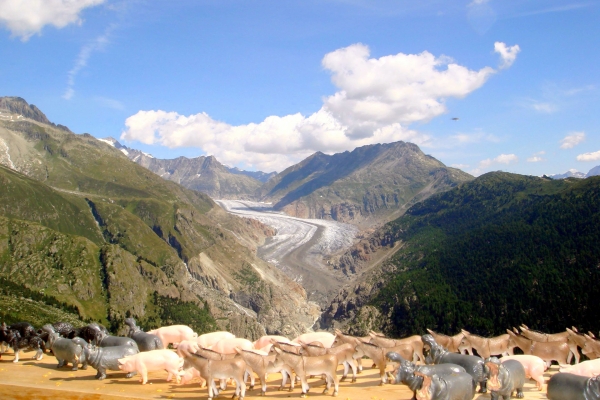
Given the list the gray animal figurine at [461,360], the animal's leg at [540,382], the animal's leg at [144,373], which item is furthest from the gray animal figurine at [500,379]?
the animal's leg at [144,373]

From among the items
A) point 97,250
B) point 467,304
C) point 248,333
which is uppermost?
point 97,250

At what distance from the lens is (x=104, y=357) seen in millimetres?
19328

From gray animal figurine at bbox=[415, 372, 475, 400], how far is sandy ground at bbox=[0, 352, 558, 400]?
1.73 metres

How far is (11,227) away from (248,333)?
83583 mm

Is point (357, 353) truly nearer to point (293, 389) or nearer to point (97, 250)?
point (293, 389)

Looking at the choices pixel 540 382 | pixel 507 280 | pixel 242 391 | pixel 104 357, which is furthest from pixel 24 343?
pixel 507 280

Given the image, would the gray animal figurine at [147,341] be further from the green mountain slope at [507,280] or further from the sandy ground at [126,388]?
the green mountain slope at [507,280]

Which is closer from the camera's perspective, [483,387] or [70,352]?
[483,387]

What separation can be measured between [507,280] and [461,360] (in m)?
92.2

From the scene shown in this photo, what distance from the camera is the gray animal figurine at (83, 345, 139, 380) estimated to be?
63.0 feet

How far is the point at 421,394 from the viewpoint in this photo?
1373 cm

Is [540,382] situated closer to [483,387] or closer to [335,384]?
[483,387]

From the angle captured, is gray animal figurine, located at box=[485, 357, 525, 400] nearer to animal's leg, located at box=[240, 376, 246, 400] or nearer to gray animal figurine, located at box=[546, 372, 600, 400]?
A: gray animal figurine, located at box=[546, 372, 600, 400]

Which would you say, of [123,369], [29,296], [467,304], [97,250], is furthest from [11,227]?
[123,369]
